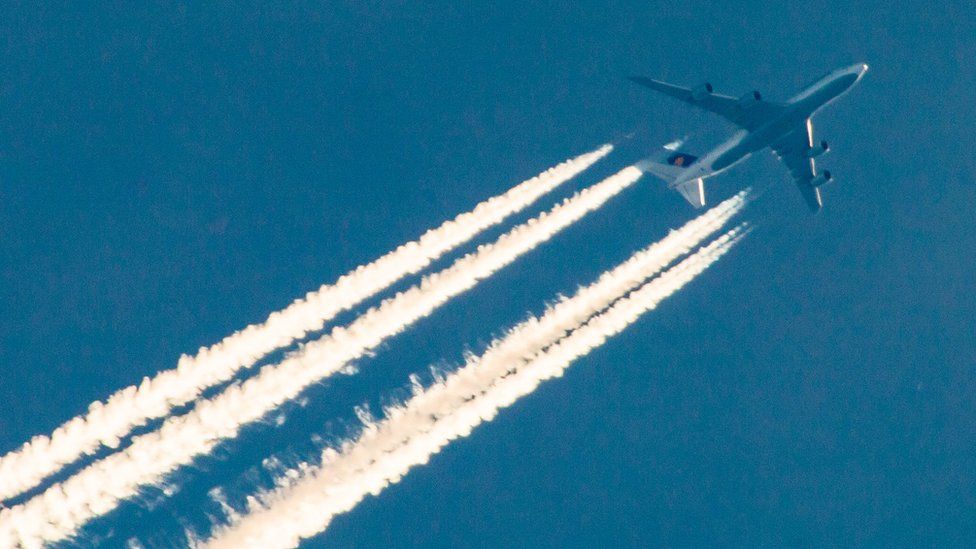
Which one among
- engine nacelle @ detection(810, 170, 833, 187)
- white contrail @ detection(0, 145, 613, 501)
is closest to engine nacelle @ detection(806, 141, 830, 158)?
engine nacelle @ detection(810, 170, 833, 187)

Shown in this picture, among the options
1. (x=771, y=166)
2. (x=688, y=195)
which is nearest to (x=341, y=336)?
(x=688, y=195)

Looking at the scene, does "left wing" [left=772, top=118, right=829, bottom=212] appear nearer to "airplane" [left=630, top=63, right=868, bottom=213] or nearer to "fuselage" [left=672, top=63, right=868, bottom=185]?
"airplane" [left=630, top=63, right=868, bottom=213]

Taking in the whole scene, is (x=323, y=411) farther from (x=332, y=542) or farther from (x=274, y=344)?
(x=332, y=542)

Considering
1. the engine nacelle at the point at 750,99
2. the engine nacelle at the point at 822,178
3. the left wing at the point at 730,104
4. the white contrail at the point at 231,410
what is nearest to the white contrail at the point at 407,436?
the white contrail at the point at 231,410

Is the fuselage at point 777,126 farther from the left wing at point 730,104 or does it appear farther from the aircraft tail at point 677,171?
the left wing at point 730,104

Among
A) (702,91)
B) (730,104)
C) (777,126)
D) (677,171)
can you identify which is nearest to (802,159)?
(777,126)

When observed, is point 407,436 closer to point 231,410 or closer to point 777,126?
point 231,410
